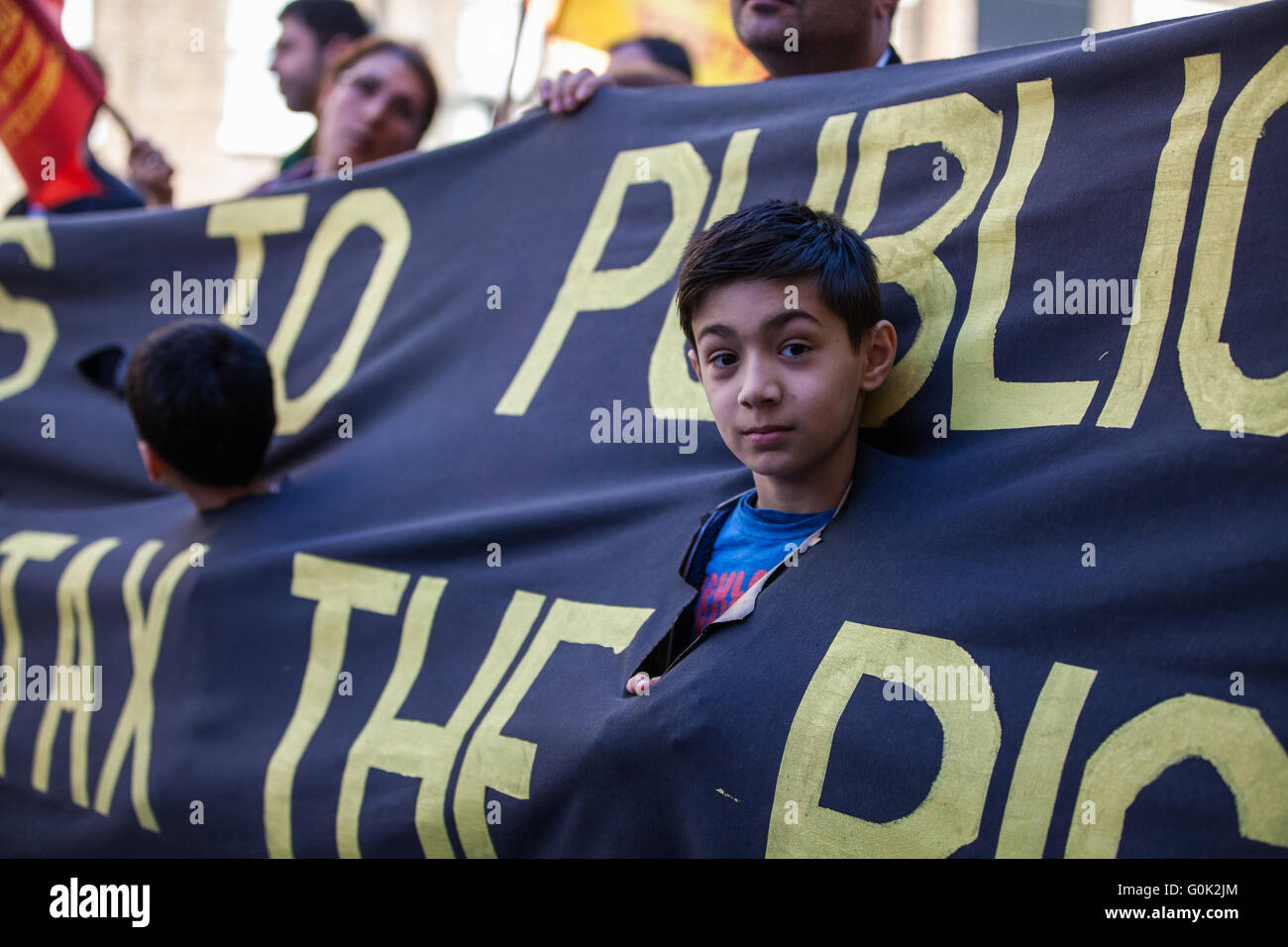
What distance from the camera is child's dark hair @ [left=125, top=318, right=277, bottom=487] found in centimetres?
264

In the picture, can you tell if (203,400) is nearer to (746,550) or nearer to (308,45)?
(746,550)

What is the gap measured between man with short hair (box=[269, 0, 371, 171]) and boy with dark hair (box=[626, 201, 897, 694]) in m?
3.20

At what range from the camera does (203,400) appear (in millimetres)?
2641

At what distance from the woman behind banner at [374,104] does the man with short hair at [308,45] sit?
95cm

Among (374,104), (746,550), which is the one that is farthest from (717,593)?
(374,104)

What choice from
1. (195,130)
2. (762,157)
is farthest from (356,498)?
(195,130)

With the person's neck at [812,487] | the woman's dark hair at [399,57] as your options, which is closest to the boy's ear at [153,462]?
the woman's dark hair at [399,57]

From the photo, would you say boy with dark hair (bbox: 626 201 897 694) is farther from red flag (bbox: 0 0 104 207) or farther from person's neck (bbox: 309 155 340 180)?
red flag (bbox: 0 0 104 207)

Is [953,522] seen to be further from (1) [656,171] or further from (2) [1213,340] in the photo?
(1) [656,171]

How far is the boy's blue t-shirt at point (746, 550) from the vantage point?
1.79 m

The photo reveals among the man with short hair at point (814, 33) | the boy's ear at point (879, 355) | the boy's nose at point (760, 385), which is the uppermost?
the man with short hair at point (814, 33)

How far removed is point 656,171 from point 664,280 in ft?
0.94

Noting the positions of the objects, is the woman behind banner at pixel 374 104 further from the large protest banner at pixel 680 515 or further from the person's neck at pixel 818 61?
the person's neck at pixel 818 61
